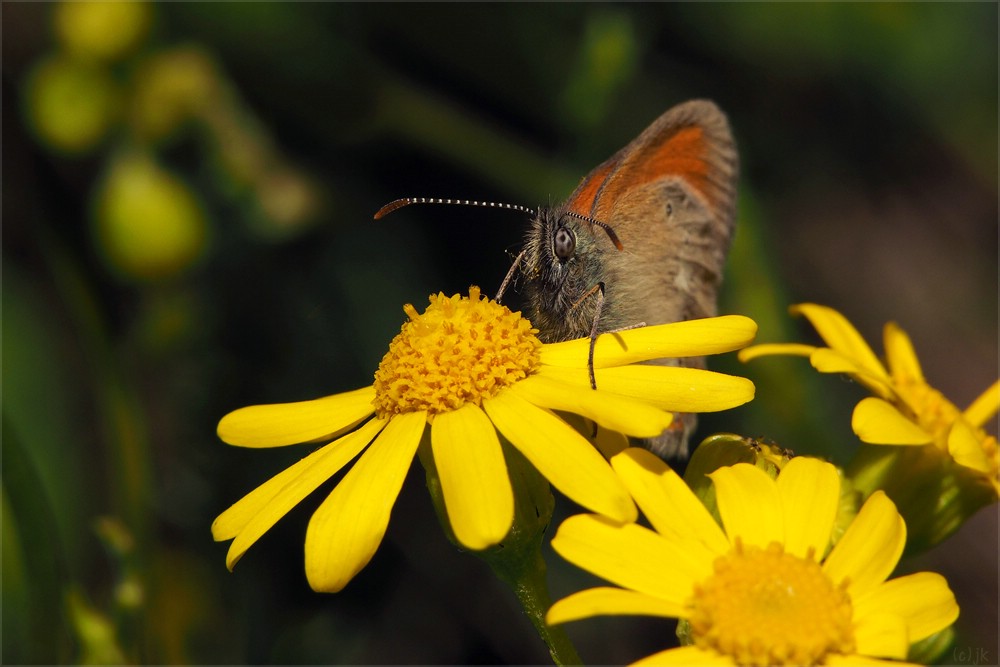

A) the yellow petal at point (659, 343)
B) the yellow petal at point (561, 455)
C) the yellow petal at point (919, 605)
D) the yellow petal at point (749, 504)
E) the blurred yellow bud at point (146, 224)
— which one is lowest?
the yellow petal at point (919, 605)

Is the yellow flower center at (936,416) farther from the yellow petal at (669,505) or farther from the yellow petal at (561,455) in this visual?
the yellow petal at (561,455)

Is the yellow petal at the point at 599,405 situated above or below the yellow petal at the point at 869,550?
above

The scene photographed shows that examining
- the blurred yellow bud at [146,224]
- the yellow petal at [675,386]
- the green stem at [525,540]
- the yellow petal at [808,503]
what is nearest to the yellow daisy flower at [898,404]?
the yellow petal at [808,503]

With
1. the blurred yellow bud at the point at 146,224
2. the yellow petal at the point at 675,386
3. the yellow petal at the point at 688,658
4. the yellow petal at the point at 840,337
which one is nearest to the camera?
the yellow petal at the point at 688,658

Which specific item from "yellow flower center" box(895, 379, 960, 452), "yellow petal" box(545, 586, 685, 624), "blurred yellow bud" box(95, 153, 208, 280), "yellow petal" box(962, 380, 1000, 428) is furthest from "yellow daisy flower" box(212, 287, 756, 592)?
"blurred yellow bud" box(95, 153, 208, 280)

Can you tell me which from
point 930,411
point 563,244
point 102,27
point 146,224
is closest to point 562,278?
point 563,244

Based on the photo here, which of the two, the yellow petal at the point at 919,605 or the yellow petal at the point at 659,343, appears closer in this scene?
the yellow petal at the point at 919,605
